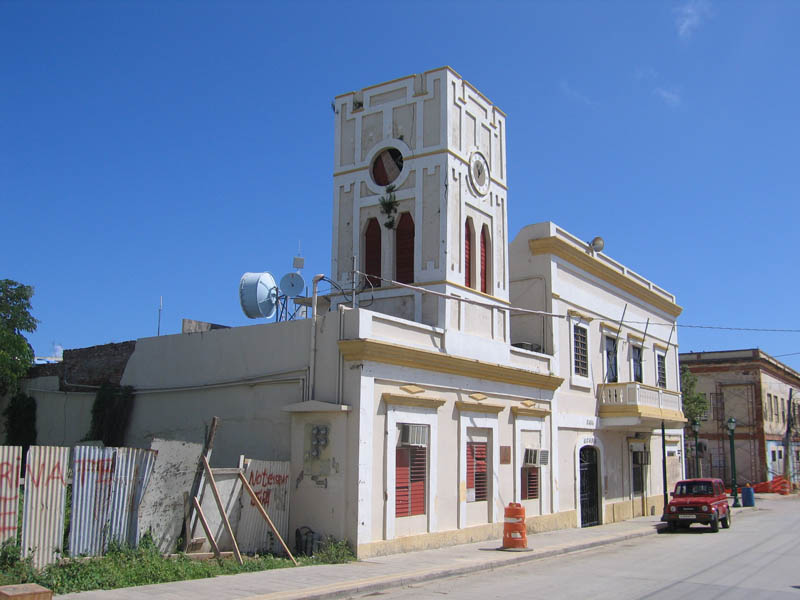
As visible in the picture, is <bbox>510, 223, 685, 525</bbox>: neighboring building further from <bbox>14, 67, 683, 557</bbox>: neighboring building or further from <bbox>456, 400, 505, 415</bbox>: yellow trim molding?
<bbox>456, 400, 505, 415</bbox>: yellow trim molding

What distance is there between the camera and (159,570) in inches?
450

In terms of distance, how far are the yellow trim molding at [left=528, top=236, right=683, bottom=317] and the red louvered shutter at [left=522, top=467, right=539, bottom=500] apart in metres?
6.85

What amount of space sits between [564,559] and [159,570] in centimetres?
889

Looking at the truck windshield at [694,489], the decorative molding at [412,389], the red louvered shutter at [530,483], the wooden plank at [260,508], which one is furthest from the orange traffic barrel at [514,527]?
the truck windshield at [694,489]

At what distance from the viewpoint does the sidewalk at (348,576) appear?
33.7 feet

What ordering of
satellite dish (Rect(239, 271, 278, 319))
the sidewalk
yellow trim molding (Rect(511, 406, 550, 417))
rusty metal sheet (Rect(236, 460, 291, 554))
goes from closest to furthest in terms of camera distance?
the sidewalk → rusty metal sheet (Rect(236, 460, 291, 554)) → satellite dish (Rect(239, 271, 278, 319)) → yellow trim molding (Rect(511, 406, 550, 417))

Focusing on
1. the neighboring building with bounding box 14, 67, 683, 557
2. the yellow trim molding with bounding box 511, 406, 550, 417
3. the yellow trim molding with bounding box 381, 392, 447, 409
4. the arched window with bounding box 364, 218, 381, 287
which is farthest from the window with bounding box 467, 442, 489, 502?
the arched window with bounding box 364, 218, 381, 287

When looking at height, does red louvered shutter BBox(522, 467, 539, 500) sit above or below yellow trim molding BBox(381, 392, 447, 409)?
below

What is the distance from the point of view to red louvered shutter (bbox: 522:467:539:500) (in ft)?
67.4

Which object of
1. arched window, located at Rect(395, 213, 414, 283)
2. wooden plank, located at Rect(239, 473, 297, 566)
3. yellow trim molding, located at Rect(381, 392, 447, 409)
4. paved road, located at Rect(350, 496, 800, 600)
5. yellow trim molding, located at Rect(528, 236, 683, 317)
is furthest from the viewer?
yellow trim molding, located at Rect(528, 236, 683, 317)

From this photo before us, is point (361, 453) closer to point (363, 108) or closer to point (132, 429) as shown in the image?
point (132, 429)

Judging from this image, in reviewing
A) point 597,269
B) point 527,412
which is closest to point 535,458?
point 527,412

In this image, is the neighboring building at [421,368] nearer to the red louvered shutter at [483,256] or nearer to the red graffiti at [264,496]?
the red louvered shutter at [483,256]

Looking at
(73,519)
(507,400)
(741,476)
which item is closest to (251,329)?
(73,519)
